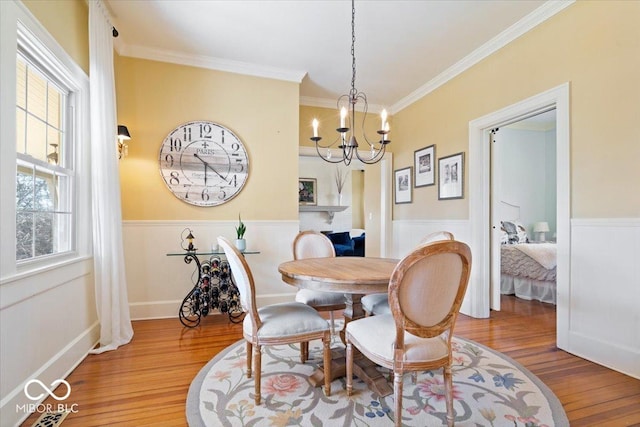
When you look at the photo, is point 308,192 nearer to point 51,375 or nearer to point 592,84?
point 592,84

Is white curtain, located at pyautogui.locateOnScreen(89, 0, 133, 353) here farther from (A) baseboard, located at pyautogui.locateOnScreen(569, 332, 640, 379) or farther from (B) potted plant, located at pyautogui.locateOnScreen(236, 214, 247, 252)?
(A) baseboard, located at pyautogui.locateOnScreen(569, 332, 640, 379)

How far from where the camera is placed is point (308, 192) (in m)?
7.51

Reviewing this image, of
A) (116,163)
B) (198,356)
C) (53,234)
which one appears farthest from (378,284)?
(116,163)

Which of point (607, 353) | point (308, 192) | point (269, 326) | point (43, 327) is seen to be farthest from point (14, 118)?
point (308, 192)

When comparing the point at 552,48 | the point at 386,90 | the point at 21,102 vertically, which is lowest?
the point at 21,102

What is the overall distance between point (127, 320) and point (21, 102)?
1805mm

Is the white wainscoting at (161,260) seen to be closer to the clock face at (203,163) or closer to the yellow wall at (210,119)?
the yellow wall at (210,119)

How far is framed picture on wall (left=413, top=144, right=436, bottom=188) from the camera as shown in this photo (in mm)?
3951

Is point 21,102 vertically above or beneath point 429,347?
above

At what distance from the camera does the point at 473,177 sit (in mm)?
3344

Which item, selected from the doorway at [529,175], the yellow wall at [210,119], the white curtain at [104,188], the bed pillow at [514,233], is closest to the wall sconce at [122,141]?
the yellow wall at [210,119]

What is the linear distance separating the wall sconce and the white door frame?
3.57 metres

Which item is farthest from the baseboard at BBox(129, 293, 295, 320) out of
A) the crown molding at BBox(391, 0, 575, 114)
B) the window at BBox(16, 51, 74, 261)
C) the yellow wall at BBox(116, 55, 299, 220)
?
the crown molding at BBox(391, 0, 575, 114)

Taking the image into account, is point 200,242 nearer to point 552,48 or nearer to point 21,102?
point 21,102
